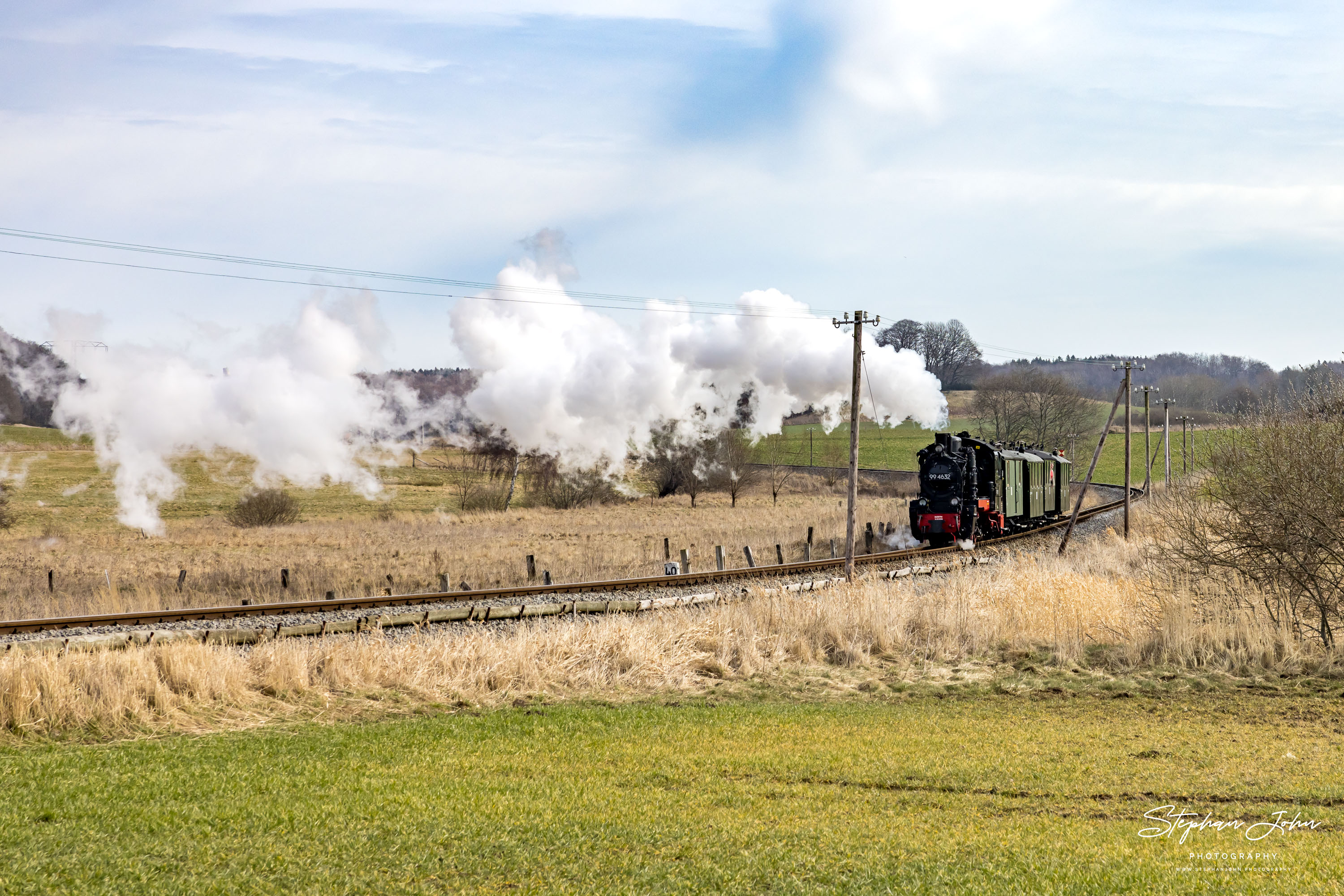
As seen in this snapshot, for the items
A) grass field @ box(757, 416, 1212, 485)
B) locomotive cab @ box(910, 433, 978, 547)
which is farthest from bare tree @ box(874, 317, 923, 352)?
locomotive cab @ box(910, 433, 978, 547)

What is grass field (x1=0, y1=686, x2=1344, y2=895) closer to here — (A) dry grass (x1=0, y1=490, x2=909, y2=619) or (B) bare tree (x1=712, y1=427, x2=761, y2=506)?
(A) dry grass (x1=0, y1=490, x2=909, y2=619)

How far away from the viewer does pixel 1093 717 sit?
39.8 feet

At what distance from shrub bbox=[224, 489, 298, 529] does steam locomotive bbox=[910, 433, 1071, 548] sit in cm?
2856

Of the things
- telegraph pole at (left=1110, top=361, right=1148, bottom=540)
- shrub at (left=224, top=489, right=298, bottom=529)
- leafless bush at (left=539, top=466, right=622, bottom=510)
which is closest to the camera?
telegraph pole at (left=1110, top=361, right=1148, bottom=540)

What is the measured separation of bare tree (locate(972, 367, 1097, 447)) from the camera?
251 ft

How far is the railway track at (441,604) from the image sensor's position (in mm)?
18469

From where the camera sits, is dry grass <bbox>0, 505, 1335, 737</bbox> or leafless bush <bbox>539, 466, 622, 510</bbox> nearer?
dry grass <bbox>0, 505, 1335, 737</bbox>

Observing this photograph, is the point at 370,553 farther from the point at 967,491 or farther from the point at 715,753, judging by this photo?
the point at 715,753

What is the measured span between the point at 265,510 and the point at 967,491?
103 ft

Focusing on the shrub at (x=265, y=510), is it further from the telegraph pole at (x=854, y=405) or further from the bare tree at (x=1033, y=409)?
the bare tree at (x=1033, y=409)

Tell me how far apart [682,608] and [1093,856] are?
1295 cm

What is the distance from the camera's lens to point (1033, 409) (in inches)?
3071

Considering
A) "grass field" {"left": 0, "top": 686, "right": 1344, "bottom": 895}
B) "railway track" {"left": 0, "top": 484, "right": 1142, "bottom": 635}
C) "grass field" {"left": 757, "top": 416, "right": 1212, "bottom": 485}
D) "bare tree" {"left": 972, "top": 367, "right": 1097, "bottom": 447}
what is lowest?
"railway track" {"left": 0, "top": 484, "right": 1142, "bottom": 635}

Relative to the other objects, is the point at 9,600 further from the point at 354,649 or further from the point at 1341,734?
the point at 1341,734
